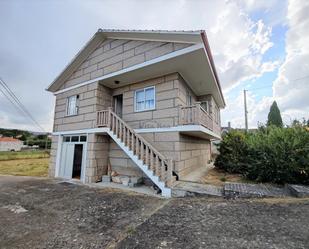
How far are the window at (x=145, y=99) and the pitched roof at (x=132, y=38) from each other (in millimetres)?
2460

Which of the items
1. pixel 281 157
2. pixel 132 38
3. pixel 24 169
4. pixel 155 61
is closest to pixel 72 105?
pixel 132 38

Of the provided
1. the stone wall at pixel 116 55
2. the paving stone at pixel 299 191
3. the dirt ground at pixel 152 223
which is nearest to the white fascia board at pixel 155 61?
the stone wall at pixel 116 55

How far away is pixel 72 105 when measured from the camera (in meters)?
10.8

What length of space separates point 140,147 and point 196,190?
2938 millimetres

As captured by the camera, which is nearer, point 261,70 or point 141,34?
point 141,34

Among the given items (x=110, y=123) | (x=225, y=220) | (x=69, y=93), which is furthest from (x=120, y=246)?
(x=69, y=93)

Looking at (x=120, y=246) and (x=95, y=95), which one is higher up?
(x=95, y=95)

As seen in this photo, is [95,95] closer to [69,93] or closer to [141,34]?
[69,93]

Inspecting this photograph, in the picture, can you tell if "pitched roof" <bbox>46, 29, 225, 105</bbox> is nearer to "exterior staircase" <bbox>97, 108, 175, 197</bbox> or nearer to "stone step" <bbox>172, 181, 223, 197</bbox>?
"exterior staircase" <bbox>97, 108, 175, 197</bbox>

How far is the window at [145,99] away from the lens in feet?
28.1

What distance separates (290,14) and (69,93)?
13.2m

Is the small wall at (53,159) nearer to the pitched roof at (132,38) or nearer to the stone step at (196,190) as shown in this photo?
the pitched roof at (132,38)

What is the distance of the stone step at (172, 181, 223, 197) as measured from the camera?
5.68 metres

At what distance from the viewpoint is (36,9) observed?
9836 millimetres
